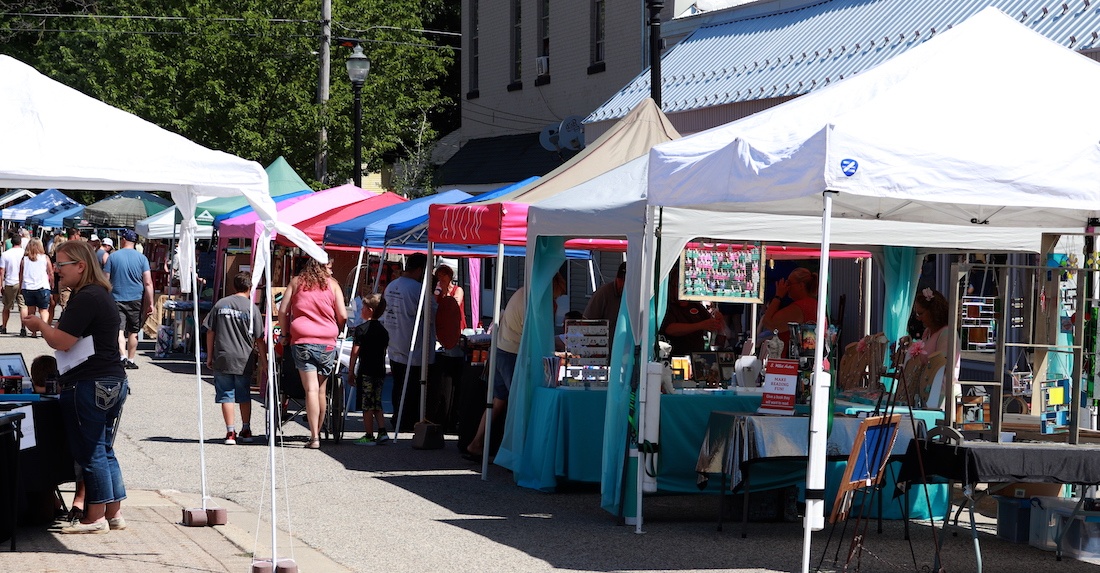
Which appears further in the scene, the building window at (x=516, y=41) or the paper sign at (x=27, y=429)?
the building window at (x=516, y=41)

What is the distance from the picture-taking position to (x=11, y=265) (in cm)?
2691

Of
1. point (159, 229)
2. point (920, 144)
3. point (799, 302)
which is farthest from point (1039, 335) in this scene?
point (159, 229)

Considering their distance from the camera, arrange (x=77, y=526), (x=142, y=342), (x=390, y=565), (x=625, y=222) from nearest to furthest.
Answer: (x=390, y=565), (x=77, y=526), (x=625, y=222), (x=142, y=342)

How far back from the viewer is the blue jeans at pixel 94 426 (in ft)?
28.1

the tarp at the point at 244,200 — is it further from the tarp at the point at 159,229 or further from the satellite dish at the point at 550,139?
the satellite dish at the point at 550,139

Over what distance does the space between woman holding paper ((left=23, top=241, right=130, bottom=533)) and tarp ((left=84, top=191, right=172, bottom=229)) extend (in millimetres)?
22118

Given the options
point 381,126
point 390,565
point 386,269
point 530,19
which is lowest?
point 390,565

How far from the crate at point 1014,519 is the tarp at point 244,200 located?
16144mm

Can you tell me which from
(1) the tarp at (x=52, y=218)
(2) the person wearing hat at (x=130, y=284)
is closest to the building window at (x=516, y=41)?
(2) the person wearing hat at (x=130, y=284)

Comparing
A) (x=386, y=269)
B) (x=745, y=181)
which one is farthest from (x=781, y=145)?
(x=386, y=269)

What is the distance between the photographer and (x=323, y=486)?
1136 centimetres

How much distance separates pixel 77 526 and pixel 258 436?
521cm

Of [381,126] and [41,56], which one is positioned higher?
[41,56]

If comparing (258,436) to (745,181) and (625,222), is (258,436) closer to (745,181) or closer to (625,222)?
(625,222)
